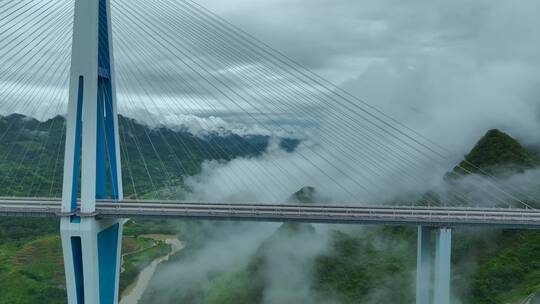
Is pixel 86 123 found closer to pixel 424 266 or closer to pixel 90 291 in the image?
pixel 90 291

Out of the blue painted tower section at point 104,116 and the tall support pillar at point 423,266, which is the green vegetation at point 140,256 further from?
the tall support pillar at point 423,266

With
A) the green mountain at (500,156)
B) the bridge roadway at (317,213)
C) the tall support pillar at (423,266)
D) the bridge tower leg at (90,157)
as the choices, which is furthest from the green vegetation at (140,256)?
the tall support pillar at (423,266)

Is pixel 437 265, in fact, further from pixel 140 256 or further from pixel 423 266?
pixel 140 256

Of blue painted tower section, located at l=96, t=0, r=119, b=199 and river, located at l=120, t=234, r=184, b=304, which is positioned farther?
river, located at l=120, t=234, r=184, b=304

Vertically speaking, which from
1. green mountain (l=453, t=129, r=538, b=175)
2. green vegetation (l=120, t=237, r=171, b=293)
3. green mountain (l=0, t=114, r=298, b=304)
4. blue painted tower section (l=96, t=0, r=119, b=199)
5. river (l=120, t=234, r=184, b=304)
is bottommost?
river (l=120, t=234, r=184, b=304)

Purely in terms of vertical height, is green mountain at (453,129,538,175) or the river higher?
green mountain at (453,129,538,175)

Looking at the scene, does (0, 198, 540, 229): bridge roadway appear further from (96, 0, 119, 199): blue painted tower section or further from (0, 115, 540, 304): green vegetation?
(0, 115, 540, 304): green vegetation

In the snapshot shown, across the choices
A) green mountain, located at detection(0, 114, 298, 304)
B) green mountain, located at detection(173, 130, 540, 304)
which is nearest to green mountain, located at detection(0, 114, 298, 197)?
green mountain, located at detection(0, 114, 298, 304)
